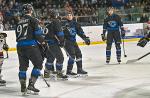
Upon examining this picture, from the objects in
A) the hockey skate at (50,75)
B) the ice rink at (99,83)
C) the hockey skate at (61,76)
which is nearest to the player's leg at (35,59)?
the ice rink at (99,83)

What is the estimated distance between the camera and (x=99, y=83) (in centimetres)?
997

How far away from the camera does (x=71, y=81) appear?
10.4 metres

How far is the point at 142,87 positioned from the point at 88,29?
37.9ft

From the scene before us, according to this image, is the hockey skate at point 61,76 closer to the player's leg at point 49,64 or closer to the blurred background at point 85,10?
the player's leg at point 49,64

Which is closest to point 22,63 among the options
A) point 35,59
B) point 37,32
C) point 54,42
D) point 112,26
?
point 35,59

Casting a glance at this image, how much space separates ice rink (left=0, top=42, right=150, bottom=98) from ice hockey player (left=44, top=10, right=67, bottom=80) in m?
0.34

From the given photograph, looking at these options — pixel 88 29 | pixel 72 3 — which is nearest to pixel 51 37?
pixel 88 29

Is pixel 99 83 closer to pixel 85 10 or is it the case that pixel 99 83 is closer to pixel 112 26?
pixel 112 26

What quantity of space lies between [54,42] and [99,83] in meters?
1.39

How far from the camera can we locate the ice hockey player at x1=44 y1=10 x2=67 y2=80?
10093mm

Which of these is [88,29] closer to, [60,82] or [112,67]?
[112,67]

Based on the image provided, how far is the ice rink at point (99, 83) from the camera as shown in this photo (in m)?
8.70

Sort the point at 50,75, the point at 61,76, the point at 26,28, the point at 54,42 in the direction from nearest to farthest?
the point at 26,28
the point at 54,42
the point at 61,76
the point at 50,75

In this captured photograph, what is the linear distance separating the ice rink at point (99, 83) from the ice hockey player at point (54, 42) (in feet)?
1.12
